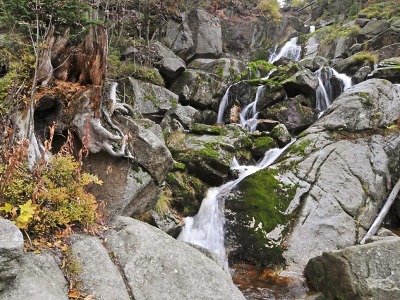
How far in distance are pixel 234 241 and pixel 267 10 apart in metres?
25.0

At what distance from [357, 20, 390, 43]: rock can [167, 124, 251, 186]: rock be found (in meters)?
18.5

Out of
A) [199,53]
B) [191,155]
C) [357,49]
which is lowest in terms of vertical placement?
[191,155]

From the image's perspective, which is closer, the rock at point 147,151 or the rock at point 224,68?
the rock at point 147,151

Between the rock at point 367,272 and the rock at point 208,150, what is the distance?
4.60m

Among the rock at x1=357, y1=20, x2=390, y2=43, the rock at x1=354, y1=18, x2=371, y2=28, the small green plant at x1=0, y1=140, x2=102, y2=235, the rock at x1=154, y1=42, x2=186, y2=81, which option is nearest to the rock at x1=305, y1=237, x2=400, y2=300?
the small green plant at x1=0, y1=140, x2=102, y2=235

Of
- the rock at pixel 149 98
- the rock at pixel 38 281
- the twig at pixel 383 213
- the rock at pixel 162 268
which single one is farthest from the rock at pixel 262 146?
the rock at pixel 38 281

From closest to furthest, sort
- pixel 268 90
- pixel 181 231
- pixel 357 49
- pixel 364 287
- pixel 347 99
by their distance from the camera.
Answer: pixel 364 287 → pixel 181 231 → pixel 347 99 → pixel 268 90 → pixel 357 49

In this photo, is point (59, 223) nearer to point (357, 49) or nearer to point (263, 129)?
point (263, 129)

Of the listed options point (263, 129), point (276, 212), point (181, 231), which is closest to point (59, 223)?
point (181, 231)

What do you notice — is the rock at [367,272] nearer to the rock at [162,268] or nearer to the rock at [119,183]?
the rock at [162,268]

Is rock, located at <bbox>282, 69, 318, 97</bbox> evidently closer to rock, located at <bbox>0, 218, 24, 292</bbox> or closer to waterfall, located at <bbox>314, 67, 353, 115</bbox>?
waterfall, located at <bbox>314, 67, 353, 115</bbox>

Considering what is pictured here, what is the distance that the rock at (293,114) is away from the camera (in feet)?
51.3

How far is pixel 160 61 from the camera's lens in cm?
1586

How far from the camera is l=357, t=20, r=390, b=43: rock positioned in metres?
24.9
